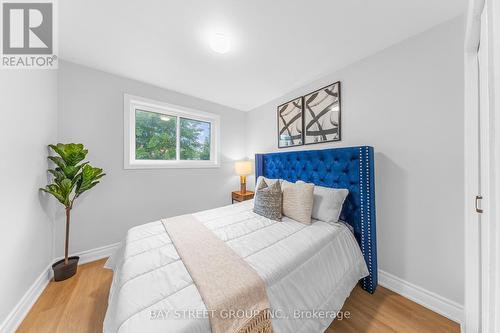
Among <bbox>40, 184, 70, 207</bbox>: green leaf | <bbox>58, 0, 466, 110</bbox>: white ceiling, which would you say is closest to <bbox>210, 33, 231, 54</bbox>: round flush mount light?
<bbox>58, 0, 466, 110</bbox>: white ceiling

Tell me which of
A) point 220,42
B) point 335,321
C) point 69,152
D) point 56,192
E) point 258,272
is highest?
point 220,42

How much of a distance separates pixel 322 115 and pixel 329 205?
1172mm

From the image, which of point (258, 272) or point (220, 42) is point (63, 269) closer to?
point (258, 272)

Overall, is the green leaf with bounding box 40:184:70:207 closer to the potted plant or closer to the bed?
the potted plant

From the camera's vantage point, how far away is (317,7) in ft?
4.18

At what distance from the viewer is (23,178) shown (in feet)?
4.54

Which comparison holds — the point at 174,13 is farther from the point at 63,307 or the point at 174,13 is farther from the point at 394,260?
the point at 394,260

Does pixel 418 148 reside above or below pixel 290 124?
below

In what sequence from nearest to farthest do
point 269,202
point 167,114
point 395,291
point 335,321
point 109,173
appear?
point 335,321, point 395,291, point 269,202, point 109,173, point 167,114

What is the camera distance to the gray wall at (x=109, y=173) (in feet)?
6.61

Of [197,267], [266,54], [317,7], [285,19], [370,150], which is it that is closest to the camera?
[197,267]

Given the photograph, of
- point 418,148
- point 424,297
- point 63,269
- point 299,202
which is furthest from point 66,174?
point 424,297
